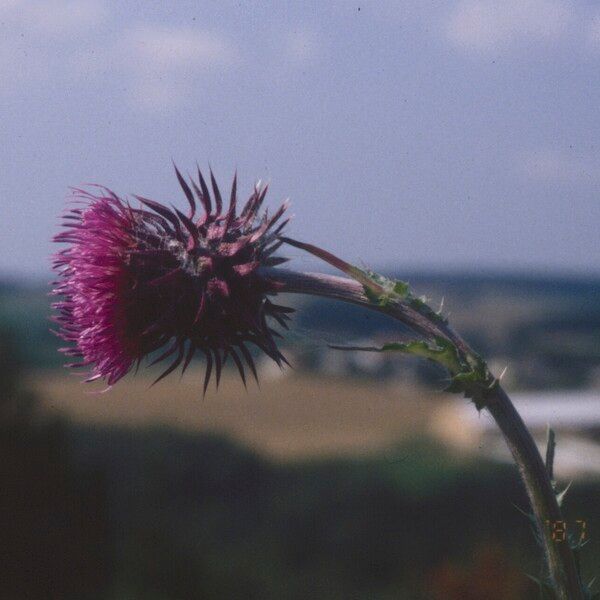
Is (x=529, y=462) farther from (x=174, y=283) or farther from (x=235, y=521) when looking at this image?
(x=235, y=521)

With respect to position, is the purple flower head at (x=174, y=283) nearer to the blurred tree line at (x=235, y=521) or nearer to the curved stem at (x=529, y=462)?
the curved stem at (x=529, y=462)

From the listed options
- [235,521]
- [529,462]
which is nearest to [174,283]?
[529,462]

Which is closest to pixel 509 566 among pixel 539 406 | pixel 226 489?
pixel 539 406

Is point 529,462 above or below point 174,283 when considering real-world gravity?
below

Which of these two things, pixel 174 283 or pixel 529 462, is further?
pixel 174 283

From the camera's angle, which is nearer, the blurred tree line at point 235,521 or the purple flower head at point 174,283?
the purple flower head at point 174,283

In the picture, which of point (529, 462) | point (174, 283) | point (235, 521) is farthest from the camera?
point (235, 521)

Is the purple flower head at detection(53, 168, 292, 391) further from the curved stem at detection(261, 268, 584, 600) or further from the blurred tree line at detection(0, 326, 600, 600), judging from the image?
the blurred tree line at detection(0, 326, 600, 600)

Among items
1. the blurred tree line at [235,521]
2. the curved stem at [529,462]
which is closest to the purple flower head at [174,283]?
the curved stem at [529,462]
